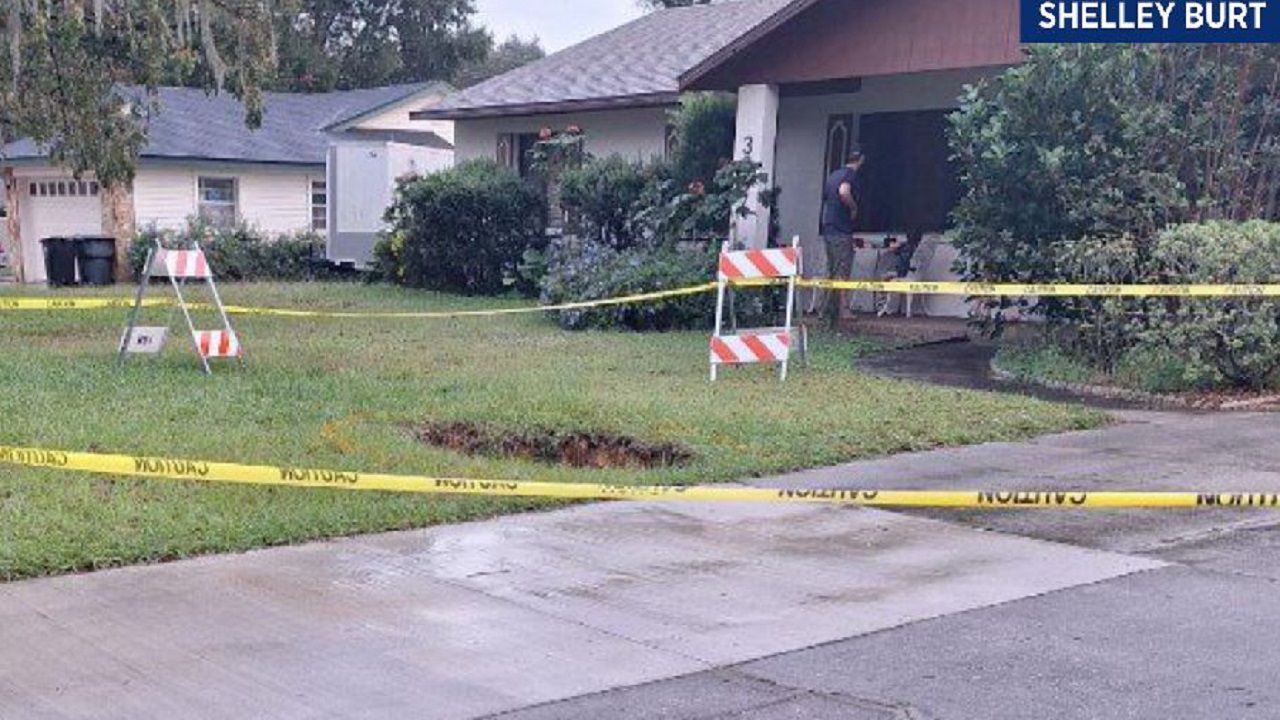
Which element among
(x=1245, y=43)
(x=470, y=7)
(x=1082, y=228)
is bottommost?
(x=1082, y=228)

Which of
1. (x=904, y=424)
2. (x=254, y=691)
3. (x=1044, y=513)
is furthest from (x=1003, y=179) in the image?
(x=254, y=691)

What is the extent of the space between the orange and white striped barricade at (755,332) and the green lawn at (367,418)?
0.23 meters

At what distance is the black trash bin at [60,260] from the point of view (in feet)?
88.3

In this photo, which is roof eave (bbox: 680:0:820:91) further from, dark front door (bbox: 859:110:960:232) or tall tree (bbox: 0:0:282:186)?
tall tree (bbox: 0:0:282:186)

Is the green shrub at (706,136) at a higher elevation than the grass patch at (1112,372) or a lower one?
higher

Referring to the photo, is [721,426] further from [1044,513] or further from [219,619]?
[219,619]

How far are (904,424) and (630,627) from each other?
191 inches

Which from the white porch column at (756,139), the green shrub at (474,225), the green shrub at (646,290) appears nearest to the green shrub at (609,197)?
the green shrub at (474,225)

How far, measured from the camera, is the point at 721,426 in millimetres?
9664

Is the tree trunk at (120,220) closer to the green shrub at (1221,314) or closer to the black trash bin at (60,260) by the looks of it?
the black trash bin at (60,260)

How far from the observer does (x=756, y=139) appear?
690 inches

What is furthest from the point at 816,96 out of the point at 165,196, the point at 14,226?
the point at 14,226

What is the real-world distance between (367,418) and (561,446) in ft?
4.75

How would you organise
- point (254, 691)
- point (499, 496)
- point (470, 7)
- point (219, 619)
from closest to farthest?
1. point (254, 691)
2. point (219, 619)
3. point (499, 496)
4. point (470, 7)
